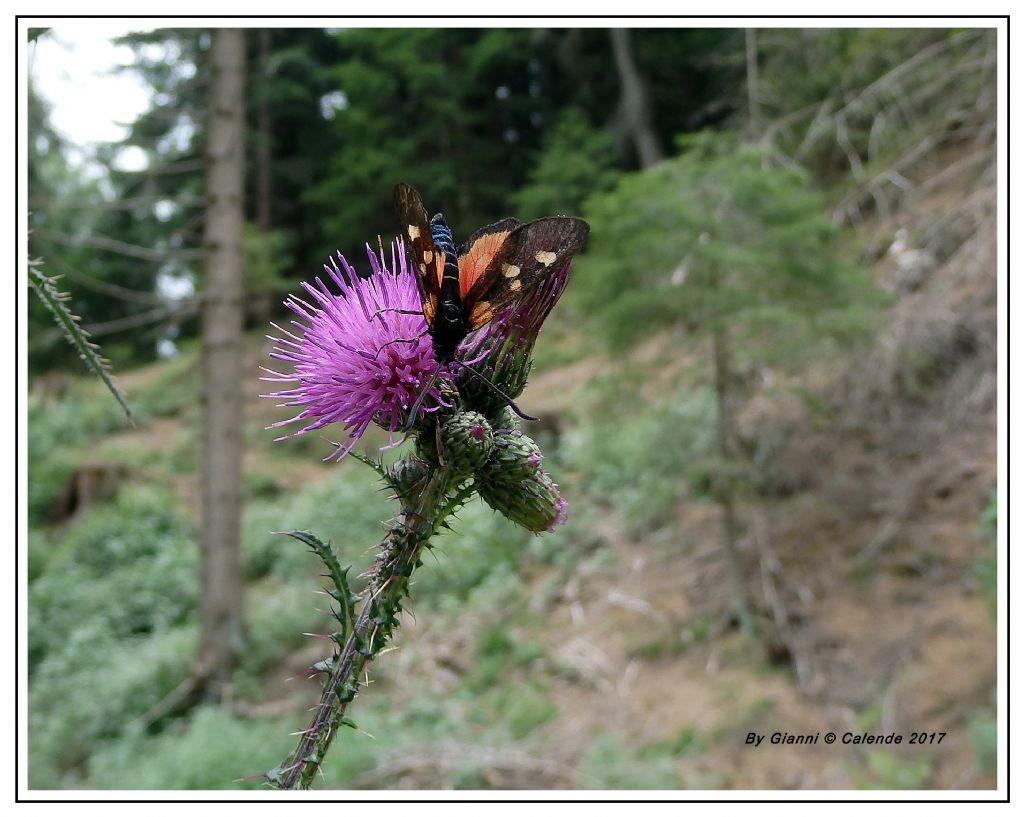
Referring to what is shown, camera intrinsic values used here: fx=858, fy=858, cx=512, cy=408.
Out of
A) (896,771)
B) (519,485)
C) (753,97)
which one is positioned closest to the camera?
(519,485)

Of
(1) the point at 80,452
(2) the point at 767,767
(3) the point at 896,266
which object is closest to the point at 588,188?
(3) the point at 896,266

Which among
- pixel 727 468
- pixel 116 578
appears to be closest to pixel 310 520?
pixel 116 578

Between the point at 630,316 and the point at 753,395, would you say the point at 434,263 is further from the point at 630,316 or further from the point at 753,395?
the point at 753,395

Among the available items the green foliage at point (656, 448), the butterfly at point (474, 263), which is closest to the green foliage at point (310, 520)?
the green foliage at point (656, 448)

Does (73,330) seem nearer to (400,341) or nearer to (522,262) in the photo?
(400,341)

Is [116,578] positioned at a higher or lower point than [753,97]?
lower

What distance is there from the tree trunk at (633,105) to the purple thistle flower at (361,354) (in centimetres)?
1392

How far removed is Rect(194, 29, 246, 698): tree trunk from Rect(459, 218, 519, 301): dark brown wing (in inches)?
259

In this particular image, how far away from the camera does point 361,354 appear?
1.51 m

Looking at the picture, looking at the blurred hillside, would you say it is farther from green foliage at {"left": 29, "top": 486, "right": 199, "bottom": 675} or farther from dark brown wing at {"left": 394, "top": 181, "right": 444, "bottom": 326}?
dark brown wing at {"left": 394, "top": 181, "right": 444, "bottom": 326}

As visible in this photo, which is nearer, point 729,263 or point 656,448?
point 729,263

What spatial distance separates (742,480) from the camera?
23.3 feet

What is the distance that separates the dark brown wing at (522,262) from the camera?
Answer: 4.26 feet

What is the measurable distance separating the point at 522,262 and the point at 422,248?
160 millimetres
